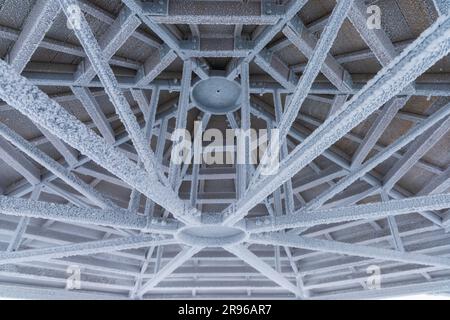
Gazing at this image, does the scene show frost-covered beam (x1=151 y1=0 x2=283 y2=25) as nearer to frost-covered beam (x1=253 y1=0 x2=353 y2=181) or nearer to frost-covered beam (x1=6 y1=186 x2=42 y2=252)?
frost-covered beam (x1=253 y1=0 x2=353 y2=181)

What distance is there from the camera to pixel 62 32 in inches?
427

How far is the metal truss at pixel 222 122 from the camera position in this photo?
7.48m

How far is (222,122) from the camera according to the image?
15.6m

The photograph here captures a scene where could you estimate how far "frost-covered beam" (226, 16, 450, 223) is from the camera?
16.7 feet

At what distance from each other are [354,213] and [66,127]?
6.57m

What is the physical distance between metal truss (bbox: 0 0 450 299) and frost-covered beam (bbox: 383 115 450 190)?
4 centimetres

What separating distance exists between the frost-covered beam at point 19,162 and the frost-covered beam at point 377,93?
7.89 meters

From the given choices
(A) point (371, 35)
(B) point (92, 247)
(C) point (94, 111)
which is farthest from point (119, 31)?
(B) point (92, 247)

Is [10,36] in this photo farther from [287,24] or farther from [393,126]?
[393,126]

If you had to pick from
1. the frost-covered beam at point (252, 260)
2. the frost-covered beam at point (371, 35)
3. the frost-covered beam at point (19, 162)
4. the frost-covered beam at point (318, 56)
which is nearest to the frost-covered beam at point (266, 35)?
the frost-covered beam at point (371, 35)

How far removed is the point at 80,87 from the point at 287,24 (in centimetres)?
536

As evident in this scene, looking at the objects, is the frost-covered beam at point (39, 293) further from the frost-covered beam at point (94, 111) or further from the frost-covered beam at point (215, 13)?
the frost-covered beam at point (215, 13)

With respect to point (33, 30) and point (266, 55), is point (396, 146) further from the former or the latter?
point (33, 30)

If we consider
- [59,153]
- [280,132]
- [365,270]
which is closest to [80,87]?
[59,153]
